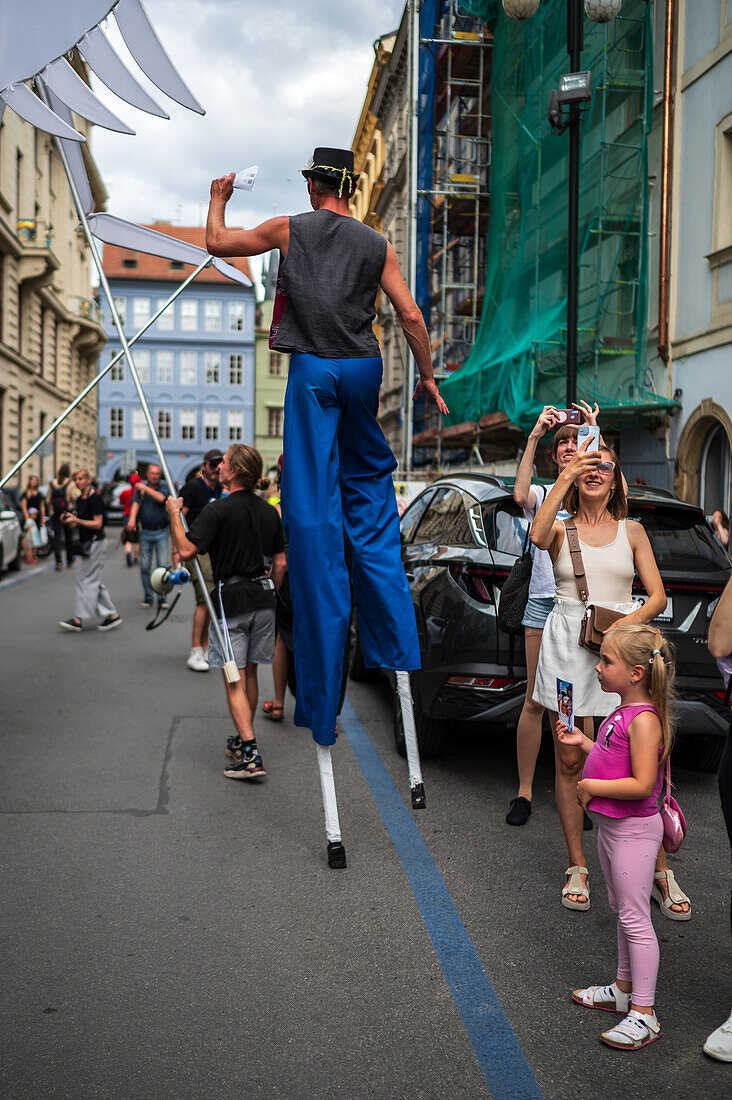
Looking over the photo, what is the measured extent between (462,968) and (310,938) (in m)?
0.54

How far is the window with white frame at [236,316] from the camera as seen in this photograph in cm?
7406

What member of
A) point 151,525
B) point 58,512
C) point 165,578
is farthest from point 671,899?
point 58,512

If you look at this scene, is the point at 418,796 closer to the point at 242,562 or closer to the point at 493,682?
the point at 493,682

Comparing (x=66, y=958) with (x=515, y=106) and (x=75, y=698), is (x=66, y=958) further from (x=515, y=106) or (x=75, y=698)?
(x=515, y=106)

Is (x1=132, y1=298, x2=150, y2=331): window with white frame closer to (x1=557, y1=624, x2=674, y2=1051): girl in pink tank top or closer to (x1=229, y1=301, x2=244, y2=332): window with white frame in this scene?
(x1=229, y1=301, x2=244, y2=332): window with white frame

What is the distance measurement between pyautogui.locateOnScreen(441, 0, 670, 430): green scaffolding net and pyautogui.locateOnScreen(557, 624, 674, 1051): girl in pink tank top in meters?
12.3

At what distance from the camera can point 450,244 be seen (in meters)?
29.5

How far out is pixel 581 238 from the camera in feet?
56.6

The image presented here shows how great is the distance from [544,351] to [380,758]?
12299 millimetres

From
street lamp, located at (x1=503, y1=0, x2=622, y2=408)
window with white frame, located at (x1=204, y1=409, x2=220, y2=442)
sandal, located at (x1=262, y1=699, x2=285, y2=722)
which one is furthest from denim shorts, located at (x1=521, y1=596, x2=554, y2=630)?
window with white frame, located at (x1=204, y1=409, x2=220, y2=442)

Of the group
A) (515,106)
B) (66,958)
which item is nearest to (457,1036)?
(66,958)

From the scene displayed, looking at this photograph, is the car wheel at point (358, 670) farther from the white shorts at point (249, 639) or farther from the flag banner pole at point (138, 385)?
the flag banner pole at point (138, 385)

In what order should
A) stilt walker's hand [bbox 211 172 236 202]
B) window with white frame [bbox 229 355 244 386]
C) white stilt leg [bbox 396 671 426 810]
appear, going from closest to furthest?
stilt walker's hand [bbox 211 172 236 202], white stilt leg [bbox 396 671 426 810], window with white frame [bbox 229 355 244 386]

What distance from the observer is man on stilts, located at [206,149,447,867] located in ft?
13.0
